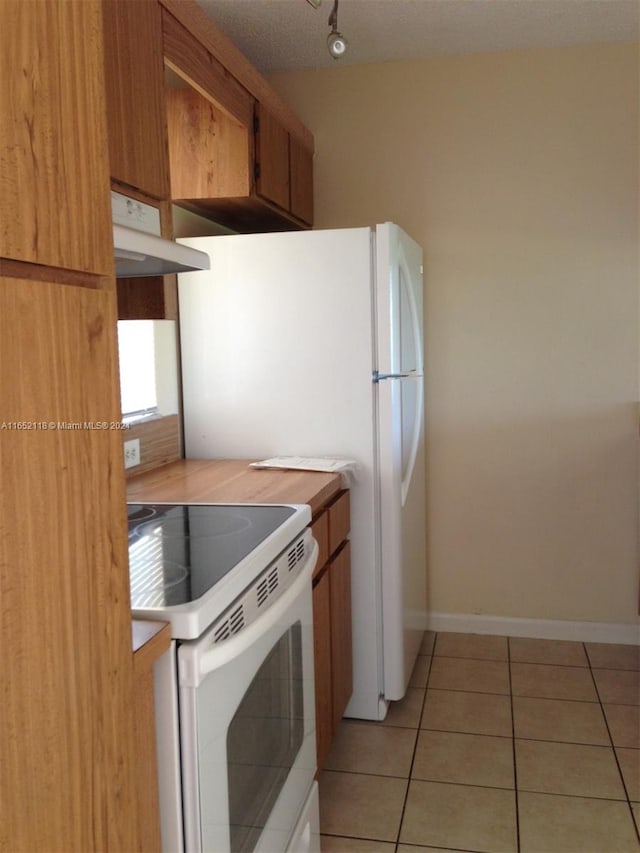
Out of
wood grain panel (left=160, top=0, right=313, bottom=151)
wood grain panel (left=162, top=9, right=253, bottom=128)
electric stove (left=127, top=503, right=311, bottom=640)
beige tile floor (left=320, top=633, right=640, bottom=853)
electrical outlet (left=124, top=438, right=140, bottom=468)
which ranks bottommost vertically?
beige tile floor (left=320, top=633, right=640, bottom=853)

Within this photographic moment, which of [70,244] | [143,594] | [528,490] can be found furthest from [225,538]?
[528,490]

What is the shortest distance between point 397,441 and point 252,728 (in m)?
1.37

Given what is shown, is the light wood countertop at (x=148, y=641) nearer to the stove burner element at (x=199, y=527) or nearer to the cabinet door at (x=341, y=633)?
the stove burner element at (x=199, y=527)

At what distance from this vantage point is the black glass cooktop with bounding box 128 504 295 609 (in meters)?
1.41

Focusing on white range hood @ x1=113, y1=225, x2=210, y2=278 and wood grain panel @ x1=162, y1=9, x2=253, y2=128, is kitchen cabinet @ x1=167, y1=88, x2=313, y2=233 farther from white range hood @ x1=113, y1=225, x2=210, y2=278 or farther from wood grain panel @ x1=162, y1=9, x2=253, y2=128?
white range hood @ x1=113, y1=225, x2=210, y2=278

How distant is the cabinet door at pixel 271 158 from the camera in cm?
278

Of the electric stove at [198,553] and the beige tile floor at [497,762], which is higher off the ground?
the electric stove at [198,553]

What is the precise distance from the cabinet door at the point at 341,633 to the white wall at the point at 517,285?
1.03 metres

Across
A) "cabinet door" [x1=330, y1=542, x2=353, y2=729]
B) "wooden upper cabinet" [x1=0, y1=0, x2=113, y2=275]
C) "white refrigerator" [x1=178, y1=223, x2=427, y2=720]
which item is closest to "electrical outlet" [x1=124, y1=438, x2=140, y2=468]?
"white refrigerator" [x1=178, y1=223, x2=427, y2=720]

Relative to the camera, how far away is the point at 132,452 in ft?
8.36

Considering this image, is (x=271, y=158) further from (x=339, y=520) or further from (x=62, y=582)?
(x=62, y=582)

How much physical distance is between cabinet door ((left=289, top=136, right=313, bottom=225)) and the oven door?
171 cm

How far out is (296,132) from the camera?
10.7 ft

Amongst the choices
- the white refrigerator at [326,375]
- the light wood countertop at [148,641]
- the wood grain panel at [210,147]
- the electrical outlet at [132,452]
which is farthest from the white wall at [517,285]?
the light wood countertop at [148,641]
